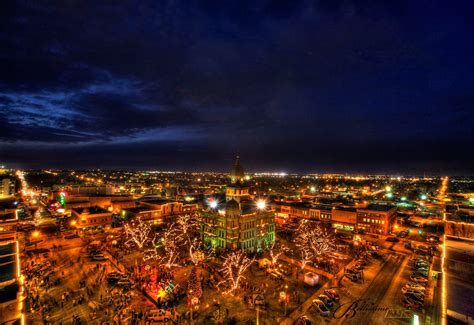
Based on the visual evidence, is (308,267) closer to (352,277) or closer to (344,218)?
(352,277)

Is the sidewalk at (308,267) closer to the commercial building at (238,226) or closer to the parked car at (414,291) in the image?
the commercial building at (238,226)

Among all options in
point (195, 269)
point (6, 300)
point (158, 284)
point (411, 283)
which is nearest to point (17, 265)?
point (6, 300)

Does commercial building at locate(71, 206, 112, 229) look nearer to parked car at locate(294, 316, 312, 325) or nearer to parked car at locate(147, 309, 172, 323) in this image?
parked car at locate(147, 309, 172, 323)

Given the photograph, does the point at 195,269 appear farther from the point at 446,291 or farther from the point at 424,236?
the point at 424,236

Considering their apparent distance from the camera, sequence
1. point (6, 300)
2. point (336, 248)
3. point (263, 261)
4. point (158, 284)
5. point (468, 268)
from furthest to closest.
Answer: point (336, 248)
point (263, 261)
point (158, 284)
point (468, 268)
point (6, 300)

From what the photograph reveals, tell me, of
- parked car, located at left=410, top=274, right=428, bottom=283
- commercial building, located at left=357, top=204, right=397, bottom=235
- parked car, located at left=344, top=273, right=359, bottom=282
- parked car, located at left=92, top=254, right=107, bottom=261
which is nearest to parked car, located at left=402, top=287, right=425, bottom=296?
parked car, located at left=410, top=274, right=428, bottom=283

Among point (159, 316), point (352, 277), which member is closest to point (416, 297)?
point (352, 277)

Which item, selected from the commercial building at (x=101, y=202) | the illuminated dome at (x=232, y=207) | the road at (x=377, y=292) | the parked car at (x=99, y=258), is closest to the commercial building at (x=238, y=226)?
the illuminated dome at (x=232, y=207)
